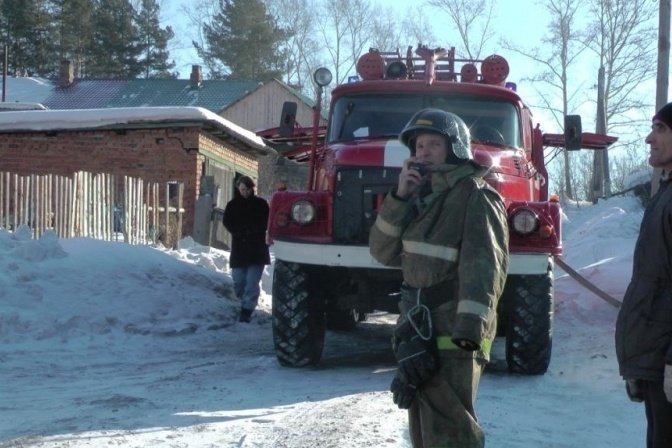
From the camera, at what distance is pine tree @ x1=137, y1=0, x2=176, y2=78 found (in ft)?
202

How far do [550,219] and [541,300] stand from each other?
68 cm

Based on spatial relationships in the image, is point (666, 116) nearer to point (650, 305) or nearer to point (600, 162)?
point (650, 305)

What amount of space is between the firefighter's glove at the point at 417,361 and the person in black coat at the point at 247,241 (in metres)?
7.64

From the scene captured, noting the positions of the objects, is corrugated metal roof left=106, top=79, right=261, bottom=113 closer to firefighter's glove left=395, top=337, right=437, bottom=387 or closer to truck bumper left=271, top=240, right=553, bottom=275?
truck bumper left=271, top=240, right=553, bottom=275

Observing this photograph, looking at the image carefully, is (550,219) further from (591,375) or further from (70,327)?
(70,327)

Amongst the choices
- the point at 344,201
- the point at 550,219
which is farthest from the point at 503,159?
the point at 344,201

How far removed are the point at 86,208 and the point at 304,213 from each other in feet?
25.3

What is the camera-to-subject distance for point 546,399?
757 cm

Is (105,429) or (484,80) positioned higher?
(484,80)

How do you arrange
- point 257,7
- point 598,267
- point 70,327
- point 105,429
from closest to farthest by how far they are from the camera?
point 105,429 < point 70,327 < point 598,267 < point 257,7

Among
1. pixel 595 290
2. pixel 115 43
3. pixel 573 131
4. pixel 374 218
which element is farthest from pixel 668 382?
pixel 115 43

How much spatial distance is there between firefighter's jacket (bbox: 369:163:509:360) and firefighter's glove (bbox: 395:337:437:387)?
73 millimetres

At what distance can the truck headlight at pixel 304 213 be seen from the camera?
8.40 m

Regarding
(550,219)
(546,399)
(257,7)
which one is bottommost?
(546,399)
